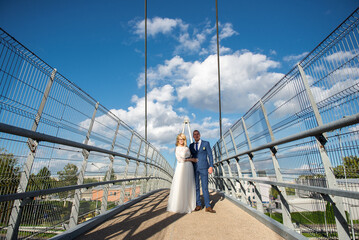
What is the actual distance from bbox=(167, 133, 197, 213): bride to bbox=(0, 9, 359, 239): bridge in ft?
1.47

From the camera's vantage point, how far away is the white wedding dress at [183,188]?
4.43 m

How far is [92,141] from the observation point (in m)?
3.72

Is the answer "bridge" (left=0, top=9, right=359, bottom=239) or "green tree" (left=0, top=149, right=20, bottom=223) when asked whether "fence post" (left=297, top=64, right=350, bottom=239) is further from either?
"green tree" (left=0, top=149, right=20, bottom=223)

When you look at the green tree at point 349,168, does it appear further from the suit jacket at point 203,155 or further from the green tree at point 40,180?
the suit jacket at point 203,155

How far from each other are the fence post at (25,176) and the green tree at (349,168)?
2.57 metres

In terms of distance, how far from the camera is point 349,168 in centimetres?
180

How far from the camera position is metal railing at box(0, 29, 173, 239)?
187cm

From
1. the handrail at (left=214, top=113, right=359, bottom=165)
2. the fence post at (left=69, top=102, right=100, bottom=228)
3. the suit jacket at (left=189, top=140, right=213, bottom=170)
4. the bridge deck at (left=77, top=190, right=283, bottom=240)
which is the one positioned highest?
the suit jacket at (left=189, top=140, right=213, bottom=170)

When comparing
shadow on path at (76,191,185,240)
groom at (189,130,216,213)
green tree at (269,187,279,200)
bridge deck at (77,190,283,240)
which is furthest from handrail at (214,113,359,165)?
groom at (189,130,216,213)

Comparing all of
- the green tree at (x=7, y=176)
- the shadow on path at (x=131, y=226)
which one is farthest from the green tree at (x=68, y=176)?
the green tree at (x=7, y=176)

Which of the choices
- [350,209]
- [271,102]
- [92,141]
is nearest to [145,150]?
[92,141]

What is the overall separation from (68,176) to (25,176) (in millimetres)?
870

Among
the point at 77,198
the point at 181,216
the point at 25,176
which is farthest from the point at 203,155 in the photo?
the point at 25,176

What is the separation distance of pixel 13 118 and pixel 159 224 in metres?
2.29
